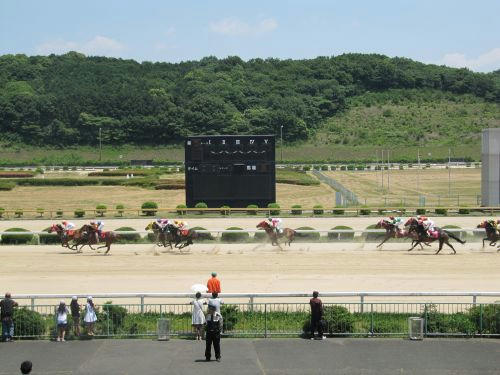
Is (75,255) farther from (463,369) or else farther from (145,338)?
(463,369)

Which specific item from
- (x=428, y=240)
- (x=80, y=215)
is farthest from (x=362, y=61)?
(x=428, y=240)

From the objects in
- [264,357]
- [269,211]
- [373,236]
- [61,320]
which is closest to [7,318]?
[61,320]

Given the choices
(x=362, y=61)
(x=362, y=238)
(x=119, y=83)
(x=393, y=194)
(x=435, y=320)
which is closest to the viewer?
(x=435, y=320)

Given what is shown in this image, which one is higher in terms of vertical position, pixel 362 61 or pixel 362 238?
pixel 362 61

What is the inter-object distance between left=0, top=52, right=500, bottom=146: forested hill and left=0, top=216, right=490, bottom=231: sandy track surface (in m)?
65.1

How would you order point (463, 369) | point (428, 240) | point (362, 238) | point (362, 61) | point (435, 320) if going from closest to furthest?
point (463, 369) → point (435, 320) → point (428, 240) → point (362, 238) → point (362, 61)

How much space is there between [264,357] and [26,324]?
432 centimetres

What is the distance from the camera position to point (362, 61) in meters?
142

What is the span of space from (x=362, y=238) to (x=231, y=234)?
4819 millimetres

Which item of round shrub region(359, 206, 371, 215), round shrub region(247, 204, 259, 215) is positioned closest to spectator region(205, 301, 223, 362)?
round shrub region(247, 204, 259, 215)

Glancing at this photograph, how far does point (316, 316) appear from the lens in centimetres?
1291

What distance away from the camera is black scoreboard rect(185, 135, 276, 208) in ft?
115

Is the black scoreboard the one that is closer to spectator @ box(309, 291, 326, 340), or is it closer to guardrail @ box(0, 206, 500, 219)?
guardrail @ box(0, 206, 500, 219)

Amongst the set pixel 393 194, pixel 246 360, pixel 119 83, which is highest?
pixel 119 83
